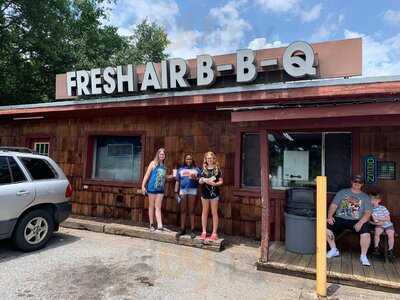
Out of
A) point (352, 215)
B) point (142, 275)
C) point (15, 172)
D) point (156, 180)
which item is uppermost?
point (15, 172)

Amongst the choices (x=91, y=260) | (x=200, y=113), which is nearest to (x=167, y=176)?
(x=200, y=113)

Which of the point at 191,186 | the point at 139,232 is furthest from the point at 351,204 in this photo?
the point at 139,232

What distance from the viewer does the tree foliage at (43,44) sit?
16594mm

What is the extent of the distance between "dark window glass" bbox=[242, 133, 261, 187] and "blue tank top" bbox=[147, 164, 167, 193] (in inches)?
64.7

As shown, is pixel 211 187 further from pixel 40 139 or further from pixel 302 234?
pixel 40 139

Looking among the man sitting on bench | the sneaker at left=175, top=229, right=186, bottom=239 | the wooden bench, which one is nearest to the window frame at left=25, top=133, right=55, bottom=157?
the sneaker at left=175, top=229, right=186, bottom=239

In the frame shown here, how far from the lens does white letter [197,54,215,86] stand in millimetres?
7473

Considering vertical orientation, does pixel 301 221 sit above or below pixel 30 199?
below

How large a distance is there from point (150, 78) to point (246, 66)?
7.83ft

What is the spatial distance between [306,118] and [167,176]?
332 cm

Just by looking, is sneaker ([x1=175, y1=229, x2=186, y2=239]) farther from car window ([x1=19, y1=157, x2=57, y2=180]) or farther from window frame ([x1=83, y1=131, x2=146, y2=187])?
car window ([x1=19, y1=157, x2=57, y2=180])

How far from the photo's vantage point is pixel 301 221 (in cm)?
521

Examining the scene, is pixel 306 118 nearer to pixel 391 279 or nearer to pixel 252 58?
pixel 391 279

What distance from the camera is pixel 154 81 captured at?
312 inches
